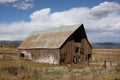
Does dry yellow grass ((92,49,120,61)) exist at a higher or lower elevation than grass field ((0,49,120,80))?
higher

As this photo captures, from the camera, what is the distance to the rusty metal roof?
143ft

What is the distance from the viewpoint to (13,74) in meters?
20.9

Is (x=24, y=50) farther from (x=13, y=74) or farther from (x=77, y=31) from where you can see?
(x=13, y=74)

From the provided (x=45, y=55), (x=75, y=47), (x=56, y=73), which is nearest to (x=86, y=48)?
(x=75, y=47)

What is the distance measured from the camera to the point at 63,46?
140 feet

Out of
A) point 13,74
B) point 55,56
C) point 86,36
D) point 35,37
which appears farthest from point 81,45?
point 13,74

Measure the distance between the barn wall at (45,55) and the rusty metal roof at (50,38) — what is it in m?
0.87

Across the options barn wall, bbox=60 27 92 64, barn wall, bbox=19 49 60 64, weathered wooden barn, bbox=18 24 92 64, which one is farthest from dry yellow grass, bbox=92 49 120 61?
barn wall, bbox=19 49 60 64

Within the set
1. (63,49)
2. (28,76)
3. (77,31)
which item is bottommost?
(28,76)

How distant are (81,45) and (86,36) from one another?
80.6 inches

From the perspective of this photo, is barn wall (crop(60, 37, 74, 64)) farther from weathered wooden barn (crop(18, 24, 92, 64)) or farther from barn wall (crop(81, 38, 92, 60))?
barn wall (crop(81, 38, 92, 60))

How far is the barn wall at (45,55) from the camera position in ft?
142

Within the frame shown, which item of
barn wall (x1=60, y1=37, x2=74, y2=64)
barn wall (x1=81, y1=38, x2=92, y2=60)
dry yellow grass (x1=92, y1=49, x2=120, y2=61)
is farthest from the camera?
dry yellow grass (x1=92, y1=49, x2=120, y2=61)

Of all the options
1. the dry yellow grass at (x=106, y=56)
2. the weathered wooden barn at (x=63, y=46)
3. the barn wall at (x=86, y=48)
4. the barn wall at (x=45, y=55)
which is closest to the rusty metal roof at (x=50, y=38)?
the weathered wooden barn at (x=63, y=46)
